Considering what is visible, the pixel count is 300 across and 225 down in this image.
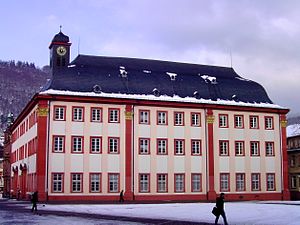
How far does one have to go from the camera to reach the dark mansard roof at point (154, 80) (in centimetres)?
5590

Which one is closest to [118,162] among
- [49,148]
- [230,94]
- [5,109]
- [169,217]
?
[49,148]

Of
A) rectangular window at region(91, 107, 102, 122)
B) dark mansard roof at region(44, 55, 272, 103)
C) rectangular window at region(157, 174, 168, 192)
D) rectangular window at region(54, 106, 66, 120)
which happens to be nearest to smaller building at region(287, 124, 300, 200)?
dark mansard roof at region(44, 55, 272, 103)

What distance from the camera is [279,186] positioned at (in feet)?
203

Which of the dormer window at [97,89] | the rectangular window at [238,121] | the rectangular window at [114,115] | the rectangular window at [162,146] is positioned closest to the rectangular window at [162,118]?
the rectangular window at [162,146]

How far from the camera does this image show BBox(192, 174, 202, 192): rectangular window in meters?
58.0

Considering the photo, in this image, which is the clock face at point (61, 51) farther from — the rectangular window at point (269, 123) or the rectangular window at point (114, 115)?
the rectangular window at point (269, 123)

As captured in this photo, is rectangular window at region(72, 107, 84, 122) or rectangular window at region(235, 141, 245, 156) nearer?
rectangular window at region(72, 107, 84, 122)

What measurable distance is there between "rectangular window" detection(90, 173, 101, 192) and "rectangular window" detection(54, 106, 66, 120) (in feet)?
22.1

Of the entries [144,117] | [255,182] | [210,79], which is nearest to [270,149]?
[255,182]

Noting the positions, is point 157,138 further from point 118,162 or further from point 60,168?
point 60,168

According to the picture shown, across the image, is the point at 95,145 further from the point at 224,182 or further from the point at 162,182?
the point at 224,182

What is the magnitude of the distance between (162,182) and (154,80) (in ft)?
39.1

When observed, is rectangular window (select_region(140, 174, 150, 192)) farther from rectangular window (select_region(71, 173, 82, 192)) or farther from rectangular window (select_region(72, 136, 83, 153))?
rectangular window (select_region(72, 136, 83, 153))

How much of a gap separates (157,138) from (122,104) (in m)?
5.45
